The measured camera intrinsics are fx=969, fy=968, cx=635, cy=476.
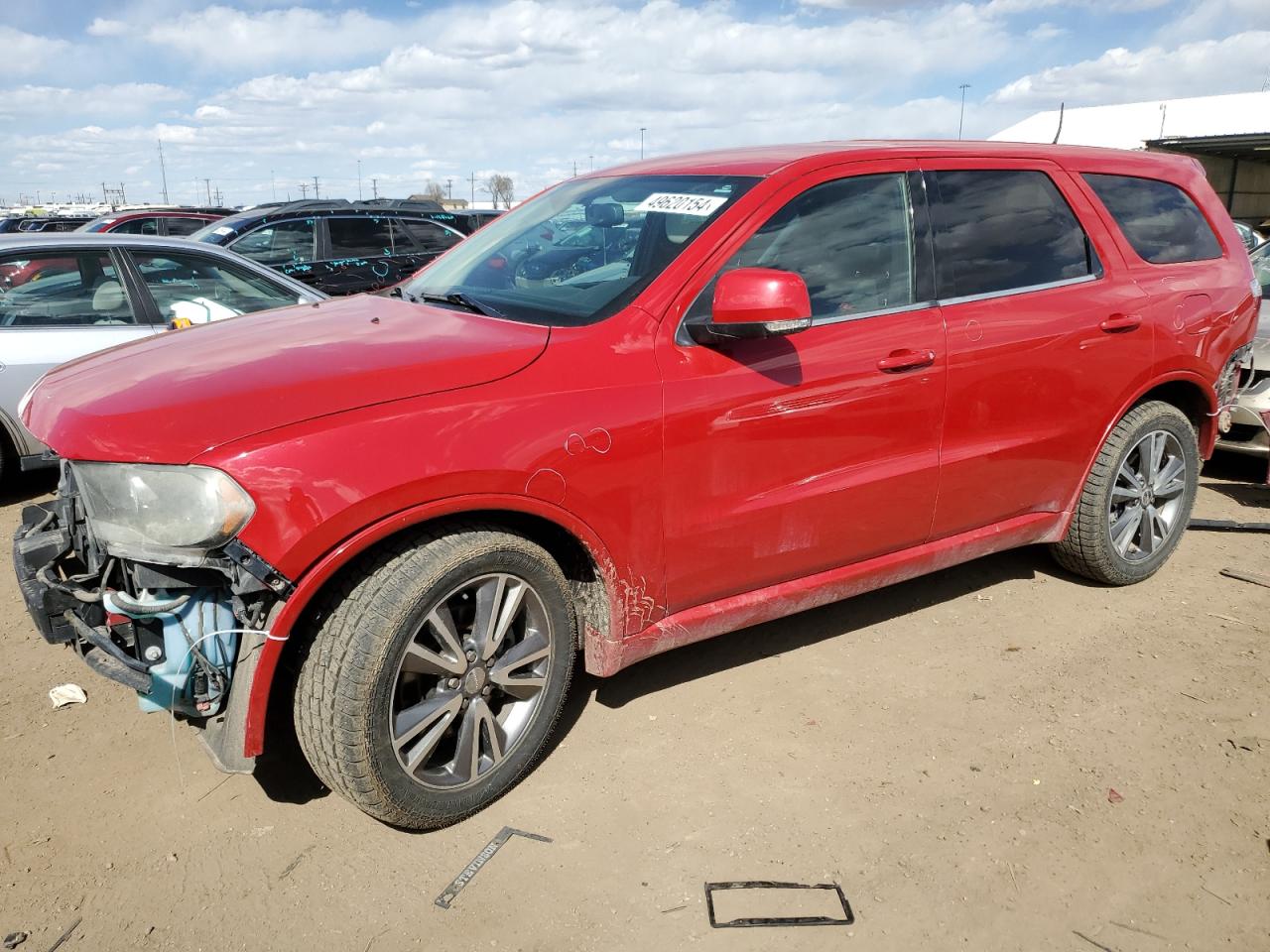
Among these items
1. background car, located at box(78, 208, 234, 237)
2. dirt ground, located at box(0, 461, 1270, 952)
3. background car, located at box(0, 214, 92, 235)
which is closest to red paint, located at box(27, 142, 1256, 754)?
dirt ground, located at box(0, 461, 1270, 952)

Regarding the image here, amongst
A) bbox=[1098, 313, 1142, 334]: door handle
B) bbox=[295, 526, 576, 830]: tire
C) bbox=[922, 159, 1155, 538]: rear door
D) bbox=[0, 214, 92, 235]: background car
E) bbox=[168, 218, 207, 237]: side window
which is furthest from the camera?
bbox=[0, 214, 92, 235]: background car

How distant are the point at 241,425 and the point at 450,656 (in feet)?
2.77

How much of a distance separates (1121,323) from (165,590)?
3.59 m

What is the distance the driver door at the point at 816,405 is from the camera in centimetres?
296

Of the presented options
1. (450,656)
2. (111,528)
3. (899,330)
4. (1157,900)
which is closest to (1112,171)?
(899,330)

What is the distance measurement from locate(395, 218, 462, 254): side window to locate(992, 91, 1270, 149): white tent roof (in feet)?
81.8

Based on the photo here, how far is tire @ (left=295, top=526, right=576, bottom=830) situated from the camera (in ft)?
8.20

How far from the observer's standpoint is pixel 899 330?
131 inches

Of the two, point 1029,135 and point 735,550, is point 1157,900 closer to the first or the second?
point 735,550

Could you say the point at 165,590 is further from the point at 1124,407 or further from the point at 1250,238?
the point at 1250,238

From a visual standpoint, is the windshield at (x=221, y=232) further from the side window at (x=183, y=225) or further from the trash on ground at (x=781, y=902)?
the trash on ground at (x=781, y=902)

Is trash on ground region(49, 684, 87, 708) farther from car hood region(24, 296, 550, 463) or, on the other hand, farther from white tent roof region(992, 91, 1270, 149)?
white tent roof region(992, 91, 1270, 149)

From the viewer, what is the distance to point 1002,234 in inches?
145

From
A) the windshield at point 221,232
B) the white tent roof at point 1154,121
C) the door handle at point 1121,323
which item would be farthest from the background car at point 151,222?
the white tent roof at point 1154,121
